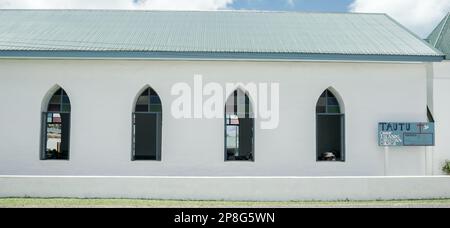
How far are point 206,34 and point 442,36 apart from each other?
30.5ft

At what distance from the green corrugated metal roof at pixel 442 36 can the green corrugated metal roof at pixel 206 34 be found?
162cm

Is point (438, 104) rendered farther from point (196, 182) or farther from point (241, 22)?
point (196, 182)

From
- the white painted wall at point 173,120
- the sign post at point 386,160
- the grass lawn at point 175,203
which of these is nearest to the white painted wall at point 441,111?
the sign post at point 386,160

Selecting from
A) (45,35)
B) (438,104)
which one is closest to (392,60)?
(438,104)

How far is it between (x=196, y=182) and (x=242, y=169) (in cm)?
237

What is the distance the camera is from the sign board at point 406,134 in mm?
12516

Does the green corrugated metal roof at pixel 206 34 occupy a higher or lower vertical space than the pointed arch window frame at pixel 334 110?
higher

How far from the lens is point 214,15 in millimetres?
16344

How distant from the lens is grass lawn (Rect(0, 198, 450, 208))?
32.2 feet

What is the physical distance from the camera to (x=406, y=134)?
12.6m

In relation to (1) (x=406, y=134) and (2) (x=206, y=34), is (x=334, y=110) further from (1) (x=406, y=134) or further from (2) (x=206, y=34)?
(2) (x=206, y=34)

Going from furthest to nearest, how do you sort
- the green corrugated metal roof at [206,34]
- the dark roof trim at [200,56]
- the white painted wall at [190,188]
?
the green corrugated metal roof at [206,34]
the dark roof trim at [200,56]
the white painted wall at [190,188]

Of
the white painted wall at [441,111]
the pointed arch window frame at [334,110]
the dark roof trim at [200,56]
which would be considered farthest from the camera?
the white painted wall at [441,111]

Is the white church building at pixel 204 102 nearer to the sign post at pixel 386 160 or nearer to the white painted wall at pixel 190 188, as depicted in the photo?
the sign post at pixel 386 160
